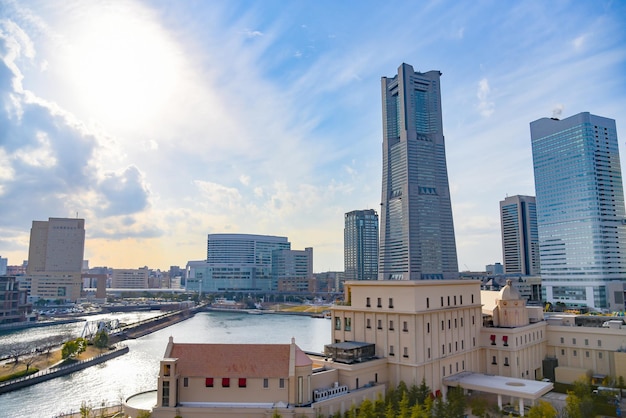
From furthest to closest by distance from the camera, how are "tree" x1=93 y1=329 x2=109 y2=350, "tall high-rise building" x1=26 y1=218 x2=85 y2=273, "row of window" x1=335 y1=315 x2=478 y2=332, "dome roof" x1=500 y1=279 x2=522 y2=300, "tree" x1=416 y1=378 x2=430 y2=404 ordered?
"tall high-rise building" x1=26 y1=218 x2=85 y2=273, "tree" x1=93 y1=329 x2=109 y2=350, "dome roof" x1=500 y1=279 x2=522 y2=300, "row of window" x1=335 y1=315 x2=478 y2=332, "tree" x1=416 y1=378 x2=430 y2=404

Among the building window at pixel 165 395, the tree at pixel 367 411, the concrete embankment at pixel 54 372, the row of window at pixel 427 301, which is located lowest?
the concrete embankment at pixel 54 372

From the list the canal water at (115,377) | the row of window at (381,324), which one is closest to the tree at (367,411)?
the row of window at (381,324)

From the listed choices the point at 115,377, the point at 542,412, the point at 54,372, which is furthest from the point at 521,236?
the point at 54,372

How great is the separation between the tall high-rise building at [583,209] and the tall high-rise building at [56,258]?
537 feet

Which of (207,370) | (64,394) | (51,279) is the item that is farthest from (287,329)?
(51,279)

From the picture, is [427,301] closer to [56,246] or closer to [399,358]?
[399,358]

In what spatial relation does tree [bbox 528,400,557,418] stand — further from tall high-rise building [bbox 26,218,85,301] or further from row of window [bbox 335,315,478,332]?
tall high-rise building [bbox 26,218,85,301]

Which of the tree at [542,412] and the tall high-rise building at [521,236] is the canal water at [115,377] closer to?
the tree at [542,412]

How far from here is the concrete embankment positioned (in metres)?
50.0

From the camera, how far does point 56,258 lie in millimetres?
183625

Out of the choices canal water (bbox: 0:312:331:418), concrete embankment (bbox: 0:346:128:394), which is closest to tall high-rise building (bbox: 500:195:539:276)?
canal water (bbox: 0:312:331:418)

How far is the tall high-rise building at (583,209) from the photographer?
4456 inches

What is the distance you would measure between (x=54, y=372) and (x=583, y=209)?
4578 inches

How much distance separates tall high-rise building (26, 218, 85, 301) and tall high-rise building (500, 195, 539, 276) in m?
172
